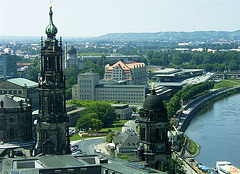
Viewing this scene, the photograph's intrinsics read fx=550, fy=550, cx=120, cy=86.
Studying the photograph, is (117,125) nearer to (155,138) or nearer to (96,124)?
(96,124)

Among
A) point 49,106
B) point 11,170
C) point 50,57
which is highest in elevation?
point 50,57

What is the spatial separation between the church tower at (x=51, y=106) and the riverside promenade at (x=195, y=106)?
171 ft

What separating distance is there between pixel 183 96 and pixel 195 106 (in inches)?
326

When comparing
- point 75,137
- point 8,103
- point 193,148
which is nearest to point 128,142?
point 193,148

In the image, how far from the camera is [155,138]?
40531mm

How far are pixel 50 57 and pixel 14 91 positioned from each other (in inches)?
1040

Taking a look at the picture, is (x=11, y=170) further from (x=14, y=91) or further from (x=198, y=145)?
(x=198, y=145)

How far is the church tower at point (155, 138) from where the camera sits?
40.2m

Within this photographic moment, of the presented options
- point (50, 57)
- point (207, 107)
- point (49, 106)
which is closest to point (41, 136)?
point (49, 106)

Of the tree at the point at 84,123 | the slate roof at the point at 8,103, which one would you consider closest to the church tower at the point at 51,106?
the slate roof at the point at 8,103

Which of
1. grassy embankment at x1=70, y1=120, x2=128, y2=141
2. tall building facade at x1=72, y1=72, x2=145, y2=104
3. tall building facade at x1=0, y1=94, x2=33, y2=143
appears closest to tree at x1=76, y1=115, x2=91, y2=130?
grassy embankment at x1=70, y1=120, x2=128, y2=141

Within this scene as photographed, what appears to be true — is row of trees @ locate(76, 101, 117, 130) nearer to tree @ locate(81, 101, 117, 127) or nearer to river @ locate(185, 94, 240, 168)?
tree @ locate(81, 101, 117, 127)

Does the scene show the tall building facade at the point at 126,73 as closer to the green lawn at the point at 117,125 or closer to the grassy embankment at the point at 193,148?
the green lawn at the point at 117,125

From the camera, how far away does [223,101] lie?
5842 inches
